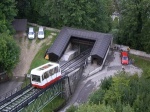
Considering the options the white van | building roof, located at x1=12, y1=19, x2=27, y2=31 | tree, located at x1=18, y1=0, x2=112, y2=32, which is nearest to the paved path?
tree, located at x1=18, y1=0, x2=112, y2=32

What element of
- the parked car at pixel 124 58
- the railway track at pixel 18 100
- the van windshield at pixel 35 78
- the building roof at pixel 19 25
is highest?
the building roof at pixel 19 25

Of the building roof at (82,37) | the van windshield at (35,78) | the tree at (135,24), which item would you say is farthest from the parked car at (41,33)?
the van windshield at (35,78)

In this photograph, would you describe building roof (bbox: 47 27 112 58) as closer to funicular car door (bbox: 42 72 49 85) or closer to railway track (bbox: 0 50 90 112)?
funicular car door (bbox: 42 72 49 85)

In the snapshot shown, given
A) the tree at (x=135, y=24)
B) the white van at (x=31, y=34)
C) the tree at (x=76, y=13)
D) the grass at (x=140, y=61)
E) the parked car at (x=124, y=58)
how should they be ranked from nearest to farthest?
the parked car at (x=124, y=58) < the grass at (x=140, y=61) < the tree at (x=135, y=24) < the white van at (x=31, y=34) < the tree at (x=76, y=13)

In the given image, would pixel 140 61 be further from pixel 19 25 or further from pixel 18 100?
pixel 18 100

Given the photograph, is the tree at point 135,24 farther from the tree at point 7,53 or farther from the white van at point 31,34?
the tree at point 7,53

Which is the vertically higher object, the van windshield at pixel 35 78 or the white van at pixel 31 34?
the white van at pixel 31 34

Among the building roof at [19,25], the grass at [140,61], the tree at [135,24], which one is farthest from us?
the building roof at [19,25]
